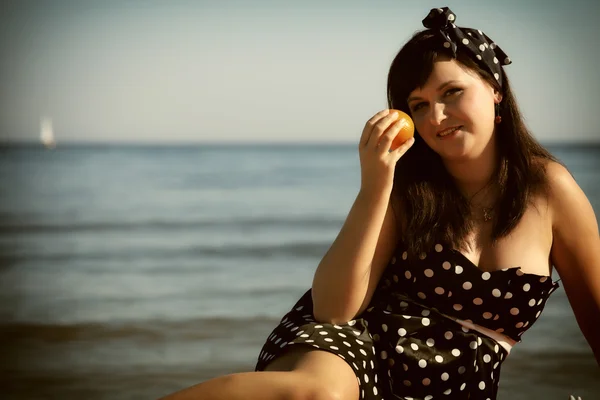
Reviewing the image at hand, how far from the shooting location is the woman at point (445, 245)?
102 inches

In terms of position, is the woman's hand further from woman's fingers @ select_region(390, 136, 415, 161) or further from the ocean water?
the ocean water

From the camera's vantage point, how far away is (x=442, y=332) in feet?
8.64

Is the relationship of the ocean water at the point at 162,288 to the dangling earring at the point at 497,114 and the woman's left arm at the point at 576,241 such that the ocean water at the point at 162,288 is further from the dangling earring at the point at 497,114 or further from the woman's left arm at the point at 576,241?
the dangling earring at the point at 497,114

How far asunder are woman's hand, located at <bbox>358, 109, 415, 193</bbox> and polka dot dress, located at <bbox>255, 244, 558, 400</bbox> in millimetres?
316

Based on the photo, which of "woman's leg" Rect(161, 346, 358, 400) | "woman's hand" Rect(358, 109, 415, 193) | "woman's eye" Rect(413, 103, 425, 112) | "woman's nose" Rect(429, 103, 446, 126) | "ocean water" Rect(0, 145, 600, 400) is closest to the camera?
"woman's leg" Rect(161, 346, 358, 400)

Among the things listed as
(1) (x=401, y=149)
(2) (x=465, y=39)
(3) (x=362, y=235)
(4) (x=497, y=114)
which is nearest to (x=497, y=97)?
(4) (x=497, y=114)

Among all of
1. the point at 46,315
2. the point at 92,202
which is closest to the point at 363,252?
the point at 46,315

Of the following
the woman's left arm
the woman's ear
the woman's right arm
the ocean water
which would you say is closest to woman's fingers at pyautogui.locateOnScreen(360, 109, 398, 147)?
the woman's right arm

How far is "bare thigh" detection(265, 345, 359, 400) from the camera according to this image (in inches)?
89.1

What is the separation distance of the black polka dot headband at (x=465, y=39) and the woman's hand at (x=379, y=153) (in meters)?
0.40

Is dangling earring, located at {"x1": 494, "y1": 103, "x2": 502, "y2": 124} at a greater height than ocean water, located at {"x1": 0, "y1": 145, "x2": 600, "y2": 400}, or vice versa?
dangling earring, located at {"x1": 494, "y1": 103, "x2": 502, "y2": 124}

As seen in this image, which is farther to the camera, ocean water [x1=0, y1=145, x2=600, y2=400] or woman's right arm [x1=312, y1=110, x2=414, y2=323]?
ocean water [x1=0, y1=145, x2=600, y2=400]

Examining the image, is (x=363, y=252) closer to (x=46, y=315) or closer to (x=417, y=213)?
(x=417, y=213)

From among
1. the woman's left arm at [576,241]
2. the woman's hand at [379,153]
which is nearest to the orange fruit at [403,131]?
the woman's hand at [379,153]
